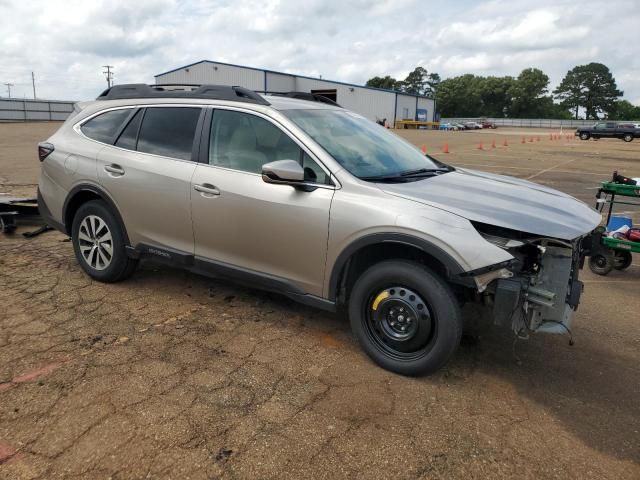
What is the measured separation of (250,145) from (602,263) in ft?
13.5

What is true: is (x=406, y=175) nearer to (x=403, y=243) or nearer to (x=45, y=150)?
(x=403, y=243)

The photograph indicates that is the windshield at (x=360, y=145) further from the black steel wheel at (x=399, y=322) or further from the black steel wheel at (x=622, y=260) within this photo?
the black steel wheel at (x=622, y=260)

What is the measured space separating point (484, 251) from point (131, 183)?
9.57ft

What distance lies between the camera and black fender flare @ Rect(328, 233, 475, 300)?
2.85 meters

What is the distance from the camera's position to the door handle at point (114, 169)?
14.0 ft

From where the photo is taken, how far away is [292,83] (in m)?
53.4

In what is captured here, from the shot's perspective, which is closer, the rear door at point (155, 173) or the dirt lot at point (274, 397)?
the dirt lot at point (274, 397)

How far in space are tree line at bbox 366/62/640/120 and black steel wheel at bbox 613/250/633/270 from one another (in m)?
114

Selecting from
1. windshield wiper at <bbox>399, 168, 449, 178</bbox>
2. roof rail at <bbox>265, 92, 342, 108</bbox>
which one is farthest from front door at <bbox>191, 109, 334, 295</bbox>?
roof rail at <bbox>265, 92, 342, 108</bbox>

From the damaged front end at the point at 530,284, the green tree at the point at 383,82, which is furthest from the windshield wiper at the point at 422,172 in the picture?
the green tree at the point at 383,82

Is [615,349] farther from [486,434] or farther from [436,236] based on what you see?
[436,236]

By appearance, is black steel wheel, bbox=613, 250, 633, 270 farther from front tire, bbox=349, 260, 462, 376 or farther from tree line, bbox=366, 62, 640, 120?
tree line, bbox=366, 62, 640, 120

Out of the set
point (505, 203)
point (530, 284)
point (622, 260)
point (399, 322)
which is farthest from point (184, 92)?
point (622, 260)

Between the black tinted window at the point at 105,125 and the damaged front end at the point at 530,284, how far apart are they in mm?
3298
